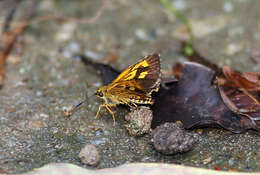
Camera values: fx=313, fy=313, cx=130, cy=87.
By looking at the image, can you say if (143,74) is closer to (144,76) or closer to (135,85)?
(144,76)

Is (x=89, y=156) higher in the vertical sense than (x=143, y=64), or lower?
lower

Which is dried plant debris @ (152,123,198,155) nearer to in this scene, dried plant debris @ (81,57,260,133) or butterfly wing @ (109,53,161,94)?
dried plant debris @ (81,57,260,133)

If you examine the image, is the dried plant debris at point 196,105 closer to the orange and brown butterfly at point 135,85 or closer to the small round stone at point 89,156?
the orange and brown butterfly at point 135,85

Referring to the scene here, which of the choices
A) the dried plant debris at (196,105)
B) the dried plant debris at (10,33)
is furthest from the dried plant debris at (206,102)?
the dried plant debris at (10,33)

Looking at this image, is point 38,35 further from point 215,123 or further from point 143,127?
point 215,123

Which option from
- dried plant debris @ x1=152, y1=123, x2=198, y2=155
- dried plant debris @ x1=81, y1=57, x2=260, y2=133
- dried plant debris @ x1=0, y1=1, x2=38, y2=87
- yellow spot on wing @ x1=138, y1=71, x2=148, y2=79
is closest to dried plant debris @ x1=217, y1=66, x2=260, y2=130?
dried plant debris @ x1=81, y1=57, x2=260, y2=133

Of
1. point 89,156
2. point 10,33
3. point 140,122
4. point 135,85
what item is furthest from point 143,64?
point 10,33
